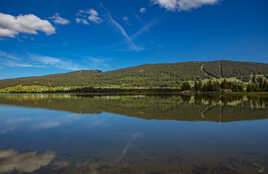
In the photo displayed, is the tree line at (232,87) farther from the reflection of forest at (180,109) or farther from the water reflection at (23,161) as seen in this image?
the water reflection at (23,161)

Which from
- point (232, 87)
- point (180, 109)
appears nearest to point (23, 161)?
point (180, 109)

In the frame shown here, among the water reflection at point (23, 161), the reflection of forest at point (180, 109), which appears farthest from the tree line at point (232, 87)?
the water reflection at point (23, 161)

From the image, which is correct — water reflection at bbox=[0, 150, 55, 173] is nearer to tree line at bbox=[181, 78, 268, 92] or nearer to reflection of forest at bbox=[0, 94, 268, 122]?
→ reflection of forest at bbox=[0, 94, 268, 122]

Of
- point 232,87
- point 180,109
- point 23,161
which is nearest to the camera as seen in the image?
point 23,161

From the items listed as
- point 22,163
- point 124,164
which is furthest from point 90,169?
point 22,163

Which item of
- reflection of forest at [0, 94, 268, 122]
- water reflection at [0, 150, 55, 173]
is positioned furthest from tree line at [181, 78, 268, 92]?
water reflection at [0, 150, 55, 173]

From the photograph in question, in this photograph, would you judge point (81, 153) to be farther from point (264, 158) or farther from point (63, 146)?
point (264, 158)

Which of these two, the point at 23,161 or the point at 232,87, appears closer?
the point at 23,161

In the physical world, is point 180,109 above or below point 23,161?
above

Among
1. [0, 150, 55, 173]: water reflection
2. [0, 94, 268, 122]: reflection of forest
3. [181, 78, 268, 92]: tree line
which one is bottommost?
[0, 150, 55, 173]: water reflection

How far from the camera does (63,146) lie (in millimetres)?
10227

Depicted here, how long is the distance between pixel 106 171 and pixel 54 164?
2.32m

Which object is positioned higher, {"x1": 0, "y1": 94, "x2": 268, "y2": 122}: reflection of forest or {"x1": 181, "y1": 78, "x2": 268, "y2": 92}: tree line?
{"x1": 181, "y1": 78, "x2": 268, "y2": 92}: tree line

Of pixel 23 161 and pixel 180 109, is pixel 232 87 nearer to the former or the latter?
pixel 180 109
